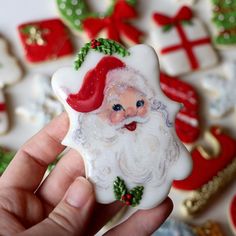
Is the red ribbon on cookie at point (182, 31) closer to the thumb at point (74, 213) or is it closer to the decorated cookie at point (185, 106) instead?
the decorated cookie at point (185, 106)

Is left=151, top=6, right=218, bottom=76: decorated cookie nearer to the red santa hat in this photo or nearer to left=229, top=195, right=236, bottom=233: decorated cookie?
left=229, top=195, right=236, bottom=233: decorated cookie

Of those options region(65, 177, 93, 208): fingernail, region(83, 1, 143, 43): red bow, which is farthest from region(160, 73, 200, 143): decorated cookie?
region(65, 177, 93, 208): fingernail

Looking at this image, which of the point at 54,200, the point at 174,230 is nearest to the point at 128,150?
the point at 54,200

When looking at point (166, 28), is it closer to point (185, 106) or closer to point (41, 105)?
point (185, 106)

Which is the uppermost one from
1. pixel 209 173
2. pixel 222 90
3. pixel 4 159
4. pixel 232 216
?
pixel 4 159

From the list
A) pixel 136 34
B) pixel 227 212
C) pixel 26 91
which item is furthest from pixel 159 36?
pixel 227 212

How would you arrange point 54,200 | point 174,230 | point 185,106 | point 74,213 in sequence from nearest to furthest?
point 74,213
point 54,200
point 174,230
point 185,106

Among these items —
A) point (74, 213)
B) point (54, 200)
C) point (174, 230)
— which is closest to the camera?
point (74, 213)
